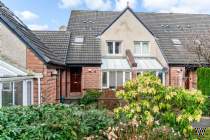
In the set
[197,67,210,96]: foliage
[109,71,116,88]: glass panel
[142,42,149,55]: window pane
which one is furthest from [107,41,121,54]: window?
[197,67,210,96]: foliage

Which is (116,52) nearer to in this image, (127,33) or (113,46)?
(113,46)

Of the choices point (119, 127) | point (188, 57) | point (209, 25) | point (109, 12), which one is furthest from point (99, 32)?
point (119, 127)

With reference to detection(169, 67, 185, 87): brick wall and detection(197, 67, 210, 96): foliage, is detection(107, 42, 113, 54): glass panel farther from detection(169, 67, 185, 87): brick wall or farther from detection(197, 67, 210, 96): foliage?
detection(197, 67, 210, 96): foliage

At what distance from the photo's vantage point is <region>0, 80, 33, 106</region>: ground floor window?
18.0 meters

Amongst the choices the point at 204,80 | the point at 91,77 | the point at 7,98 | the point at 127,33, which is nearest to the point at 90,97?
the point at 91,77

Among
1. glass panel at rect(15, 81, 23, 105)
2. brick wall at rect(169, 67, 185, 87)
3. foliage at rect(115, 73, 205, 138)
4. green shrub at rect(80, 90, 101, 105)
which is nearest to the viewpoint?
foliage at rect(115, 73, 205, 138)

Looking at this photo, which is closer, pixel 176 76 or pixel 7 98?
pixel 7 98

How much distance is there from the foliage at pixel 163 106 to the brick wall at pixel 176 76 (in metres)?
29.0

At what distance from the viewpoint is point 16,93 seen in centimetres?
2000

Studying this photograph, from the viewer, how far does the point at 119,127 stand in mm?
10945

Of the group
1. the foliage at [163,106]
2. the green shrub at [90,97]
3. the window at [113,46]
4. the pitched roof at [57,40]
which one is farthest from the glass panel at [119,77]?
the foliage at [163,106]

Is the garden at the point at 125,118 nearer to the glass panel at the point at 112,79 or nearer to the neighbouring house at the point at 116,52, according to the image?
the neighbouring house at the point at 116,52

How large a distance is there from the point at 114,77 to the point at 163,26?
11.4 meters

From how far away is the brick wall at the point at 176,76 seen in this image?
42.4m
